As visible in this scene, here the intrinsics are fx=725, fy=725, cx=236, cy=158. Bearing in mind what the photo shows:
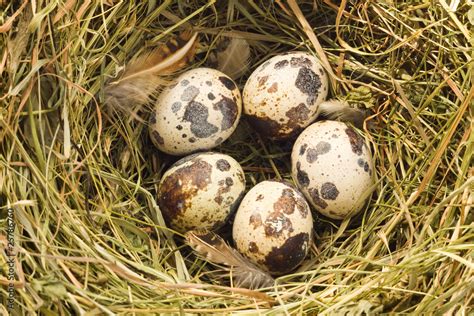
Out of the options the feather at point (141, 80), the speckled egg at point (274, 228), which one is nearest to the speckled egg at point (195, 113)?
the feather at point (141, 80)

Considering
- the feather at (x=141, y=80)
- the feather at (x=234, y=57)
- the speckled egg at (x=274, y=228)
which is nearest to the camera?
the speckled egg at (x=274, y=228)

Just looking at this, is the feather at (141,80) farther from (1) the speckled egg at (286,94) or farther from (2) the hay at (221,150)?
(1) the speckled egg at (286,94)

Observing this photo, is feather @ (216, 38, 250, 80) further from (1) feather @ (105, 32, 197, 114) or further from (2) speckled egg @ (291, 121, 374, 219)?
(2) speckled egg @ (291, 121, 374, 219)

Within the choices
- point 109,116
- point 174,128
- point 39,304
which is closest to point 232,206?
point 174,128

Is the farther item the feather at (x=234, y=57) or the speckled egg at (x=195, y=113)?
the feather at (x=234, y=57)

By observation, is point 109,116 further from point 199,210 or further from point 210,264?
point 210,264

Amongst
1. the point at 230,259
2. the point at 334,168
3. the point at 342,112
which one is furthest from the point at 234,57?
the point at 230,259
